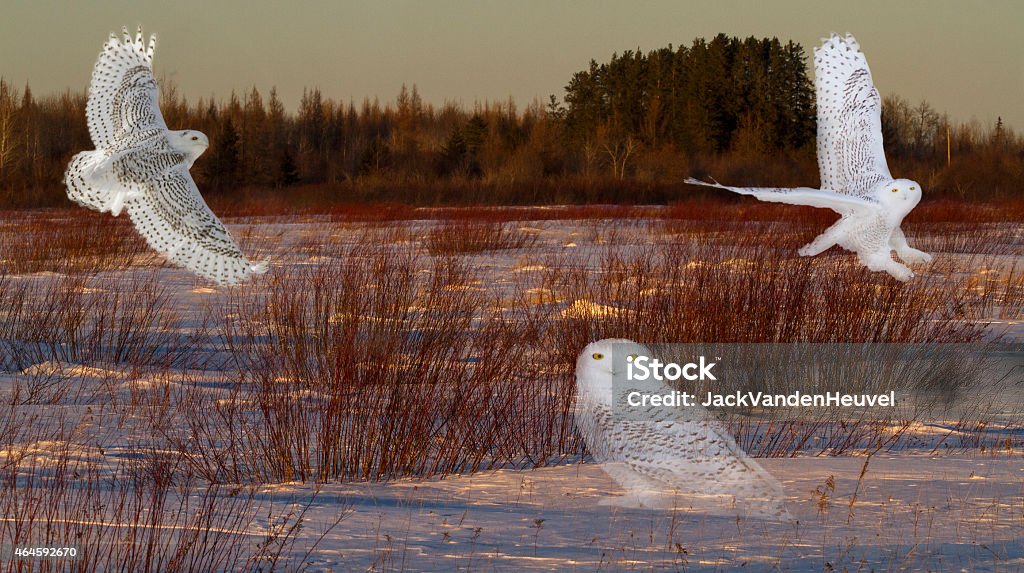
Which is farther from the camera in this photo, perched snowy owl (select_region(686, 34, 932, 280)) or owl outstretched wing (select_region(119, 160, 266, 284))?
owl outstretched wing (select_region(119, 160, 266, 284))

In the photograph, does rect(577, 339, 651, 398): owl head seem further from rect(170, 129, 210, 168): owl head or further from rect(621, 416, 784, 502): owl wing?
rect(170, 129, 210, 168): owl head

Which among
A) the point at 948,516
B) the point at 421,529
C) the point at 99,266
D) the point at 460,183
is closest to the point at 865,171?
the point at 948,516

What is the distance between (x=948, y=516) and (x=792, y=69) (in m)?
39.6

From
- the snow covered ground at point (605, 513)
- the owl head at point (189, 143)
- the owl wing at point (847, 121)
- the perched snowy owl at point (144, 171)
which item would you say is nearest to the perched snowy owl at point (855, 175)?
the owl wing at point (847, 121)

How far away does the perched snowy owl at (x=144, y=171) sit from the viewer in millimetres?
5348

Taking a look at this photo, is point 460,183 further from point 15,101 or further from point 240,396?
point 240,396

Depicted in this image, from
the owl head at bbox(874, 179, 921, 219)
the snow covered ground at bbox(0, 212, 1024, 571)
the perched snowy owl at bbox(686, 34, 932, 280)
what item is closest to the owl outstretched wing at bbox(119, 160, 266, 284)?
the snow covered ground at bbox(0, 212, 1024, 571)

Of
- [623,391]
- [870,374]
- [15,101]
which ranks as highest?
[15,101]

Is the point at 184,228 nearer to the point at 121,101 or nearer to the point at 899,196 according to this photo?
the point at 121,101

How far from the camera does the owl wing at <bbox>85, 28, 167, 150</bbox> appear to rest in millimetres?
5840

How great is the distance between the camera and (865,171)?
18.3 ft

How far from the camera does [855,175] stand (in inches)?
221

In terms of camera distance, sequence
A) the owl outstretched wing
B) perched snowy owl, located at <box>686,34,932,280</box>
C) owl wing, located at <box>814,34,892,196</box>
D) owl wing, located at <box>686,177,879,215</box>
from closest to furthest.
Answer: owl wing, located at <box>686,177,879,215</box> < perched snowy owl, located at <box>686,34,932,280</box> < the owl outstretched wing < owl wing, located at <box>814,34,892,196</box>

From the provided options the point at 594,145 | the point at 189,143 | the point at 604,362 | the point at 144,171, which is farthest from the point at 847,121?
the point at 594,145
